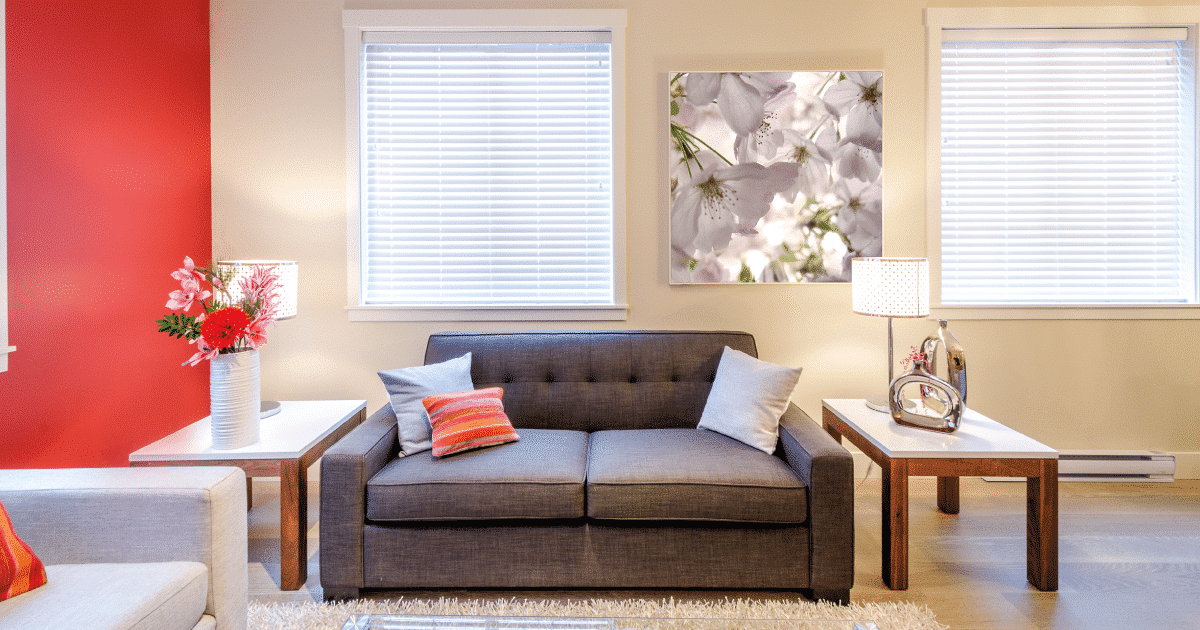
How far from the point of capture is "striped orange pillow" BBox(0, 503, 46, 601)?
A: 1310 millimetres

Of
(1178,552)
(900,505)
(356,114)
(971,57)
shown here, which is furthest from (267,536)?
(971,57)

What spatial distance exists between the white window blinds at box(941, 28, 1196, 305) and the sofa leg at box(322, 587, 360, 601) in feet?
10.4

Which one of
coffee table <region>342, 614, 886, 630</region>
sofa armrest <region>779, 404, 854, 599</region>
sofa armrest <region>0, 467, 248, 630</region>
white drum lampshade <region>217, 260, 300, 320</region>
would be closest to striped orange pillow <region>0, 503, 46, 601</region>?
sofa armrest <region>0, 467, 248, 630</region>

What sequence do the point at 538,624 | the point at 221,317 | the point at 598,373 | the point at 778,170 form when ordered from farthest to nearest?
the point at 778,170, the point at 598,373, the point at 221,317, the point at 538,624

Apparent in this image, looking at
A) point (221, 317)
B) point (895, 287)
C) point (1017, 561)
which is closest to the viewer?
point (221, 317)

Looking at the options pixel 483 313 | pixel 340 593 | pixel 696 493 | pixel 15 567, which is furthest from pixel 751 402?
pixel 15 567

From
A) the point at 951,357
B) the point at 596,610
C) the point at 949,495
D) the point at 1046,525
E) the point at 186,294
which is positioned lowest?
the point at 596,610

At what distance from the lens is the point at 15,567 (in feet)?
4.36

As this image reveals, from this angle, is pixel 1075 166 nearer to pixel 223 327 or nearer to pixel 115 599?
pixel 223 327

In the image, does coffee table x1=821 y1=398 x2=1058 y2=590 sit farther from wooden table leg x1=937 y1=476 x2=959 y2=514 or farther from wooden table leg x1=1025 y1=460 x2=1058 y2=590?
wooden table leg x1=937 y1=476 x2=959 y2=514

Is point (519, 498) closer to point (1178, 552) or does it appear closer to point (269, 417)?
point (269, 417)

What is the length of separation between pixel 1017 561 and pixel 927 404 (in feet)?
2.30

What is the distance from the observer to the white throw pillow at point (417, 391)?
7.89 ft

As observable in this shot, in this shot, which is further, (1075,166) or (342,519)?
(1075,166)
